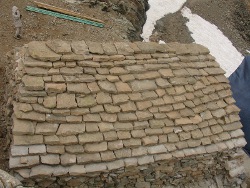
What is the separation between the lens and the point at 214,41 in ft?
71.5

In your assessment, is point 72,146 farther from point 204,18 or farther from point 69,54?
point 204,18

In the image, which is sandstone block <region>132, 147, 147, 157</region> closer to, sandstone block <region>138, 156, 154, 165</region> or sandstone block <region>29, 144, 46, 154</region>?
sandstone block <region>138, 156, 154, 165</region>

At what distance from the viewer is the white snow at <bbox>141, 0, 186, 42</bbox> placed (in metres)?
19.8

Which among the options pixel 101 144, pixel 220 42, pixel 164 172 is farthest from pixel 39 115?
pixel 220 42

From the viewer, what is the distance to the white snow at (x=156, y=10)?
19.8m

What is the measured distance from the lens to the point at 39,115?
6.06 m

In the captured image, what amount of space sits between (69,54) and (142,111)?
1909mm

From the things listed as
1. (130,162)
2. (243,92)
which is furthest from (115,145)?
(243,92)

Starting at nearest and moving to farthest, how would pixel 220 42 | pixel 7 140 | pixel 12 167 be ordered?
1. pixel 12 167
2. pixel 7 140
3. pixel 220 42

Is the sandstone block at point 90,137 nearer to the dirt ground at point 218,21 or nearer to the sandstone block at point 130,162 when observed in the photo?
the sandstone block at point 130,162

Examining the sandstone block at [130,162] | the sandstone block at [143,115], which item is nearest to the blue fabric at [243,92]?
the sandstone block at [143,115]

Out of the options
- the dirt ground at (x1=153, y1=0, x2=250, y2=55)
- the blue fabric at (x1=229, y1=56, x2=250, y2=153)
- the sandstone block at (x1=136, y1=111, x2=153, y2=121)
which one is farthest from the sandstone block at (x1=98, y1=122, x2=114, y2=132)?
the dirt ground at (x1=153, y1=0, x2=250, y2=55)

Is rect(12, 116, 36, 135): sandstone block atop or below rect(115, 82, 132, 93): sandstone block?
below

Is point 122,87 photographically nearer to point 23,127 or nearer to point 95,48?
point 95,48
